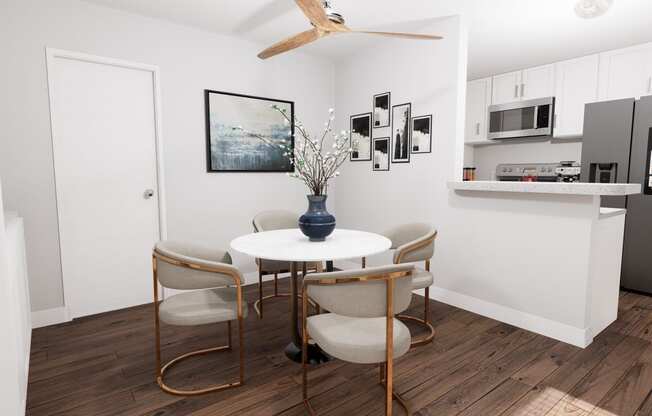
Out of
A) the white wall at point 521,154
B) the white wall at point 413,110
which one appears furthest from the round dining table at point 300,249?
the white wall at point 521,154

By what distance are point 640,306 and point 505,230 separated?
1.50 meters

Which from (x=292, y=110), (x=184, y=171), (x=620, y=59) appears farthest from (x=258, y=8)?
(x=620, y=59)

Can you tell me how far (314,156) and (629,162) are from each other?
2.94 metres

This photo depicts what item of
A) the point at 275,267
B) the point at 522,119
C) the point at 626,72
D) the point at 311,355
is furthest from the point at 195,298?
the point at 626,72

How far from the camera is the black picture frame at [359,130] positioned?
392 centimetres

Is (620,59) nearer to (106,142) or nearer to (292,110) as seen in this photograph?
(292,110)

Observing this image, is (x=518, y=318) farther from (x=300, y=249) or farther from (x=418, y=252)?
(x=300, y=249)

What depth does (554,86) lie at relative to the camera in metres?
4.29

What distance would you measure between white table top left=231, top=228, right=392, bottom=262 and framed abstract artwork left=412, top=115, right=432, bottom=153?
1.24m

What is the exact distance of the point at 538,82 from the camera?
442 centimetres

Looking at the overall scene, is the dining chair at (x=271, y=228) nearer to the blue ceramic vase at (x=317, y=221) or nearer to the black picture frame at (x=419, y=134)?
the blue ceramic vase at (x=317, y=221)

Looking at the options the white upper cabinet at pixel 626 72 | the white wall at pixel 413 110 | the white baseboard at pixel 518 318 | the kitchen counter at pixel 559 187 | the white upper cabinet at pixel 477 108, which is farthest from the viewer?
the white upper cabinet at pixel 477 108

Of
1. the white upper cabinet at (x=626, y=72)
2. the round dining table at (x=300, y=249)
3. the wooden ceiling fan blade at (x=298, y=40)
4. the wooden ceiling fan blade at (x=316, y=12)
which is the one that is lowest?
the round dining table at (x=300, y=249)

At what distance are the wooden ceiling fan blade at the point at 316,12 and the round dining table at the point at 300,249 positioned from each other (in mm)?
1261
